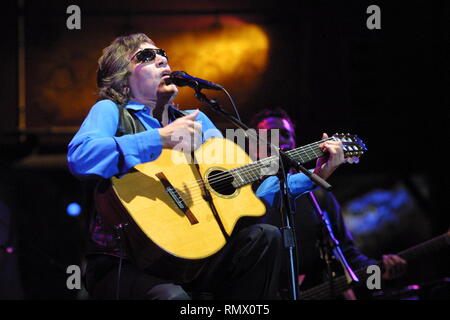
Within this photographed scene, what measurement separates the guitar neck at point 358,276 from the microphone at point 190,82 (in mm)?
2131

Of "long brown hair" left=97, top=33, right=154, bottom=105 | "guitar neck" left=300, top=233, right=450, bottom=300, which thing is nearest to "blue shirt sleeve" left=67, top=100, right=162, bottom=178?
"long brown hair" left=97, top=33, right=154, bottom=105

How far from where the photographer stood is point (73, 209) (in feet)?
17.9

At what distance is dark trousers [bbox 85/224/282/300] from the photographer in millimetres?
2436

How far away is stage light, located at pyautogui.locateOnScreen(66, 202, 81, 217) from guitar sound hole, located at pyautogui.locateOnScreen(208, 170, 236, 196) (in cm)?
307

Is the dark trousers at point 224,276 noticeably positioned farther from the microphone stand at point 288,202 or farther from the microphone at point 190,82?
the microphone at point 190,82

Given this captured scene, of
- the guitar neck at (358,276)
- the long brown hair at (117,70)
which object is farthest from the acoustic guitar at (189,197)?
the guitar neck at (358,276)

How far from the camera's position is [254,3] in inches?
203

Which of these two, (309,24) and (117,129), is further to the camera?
(309,24)

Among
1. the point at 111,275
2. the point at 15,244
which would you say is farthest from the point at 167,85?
the point at 15,244

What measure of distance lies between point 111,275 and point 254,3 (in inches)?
140

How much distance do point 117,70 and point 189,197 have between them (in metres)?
0.94

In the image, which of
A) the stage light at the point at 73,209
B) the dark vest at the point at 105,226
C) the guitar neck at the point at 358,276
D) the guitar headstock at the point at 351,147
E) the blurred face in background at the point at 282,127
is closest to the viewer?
the dark vest at the point at 105,226

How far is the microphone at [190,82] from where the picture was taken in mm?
2523

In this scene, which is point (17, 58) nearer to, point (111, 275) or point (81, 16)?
point (81, 16)
